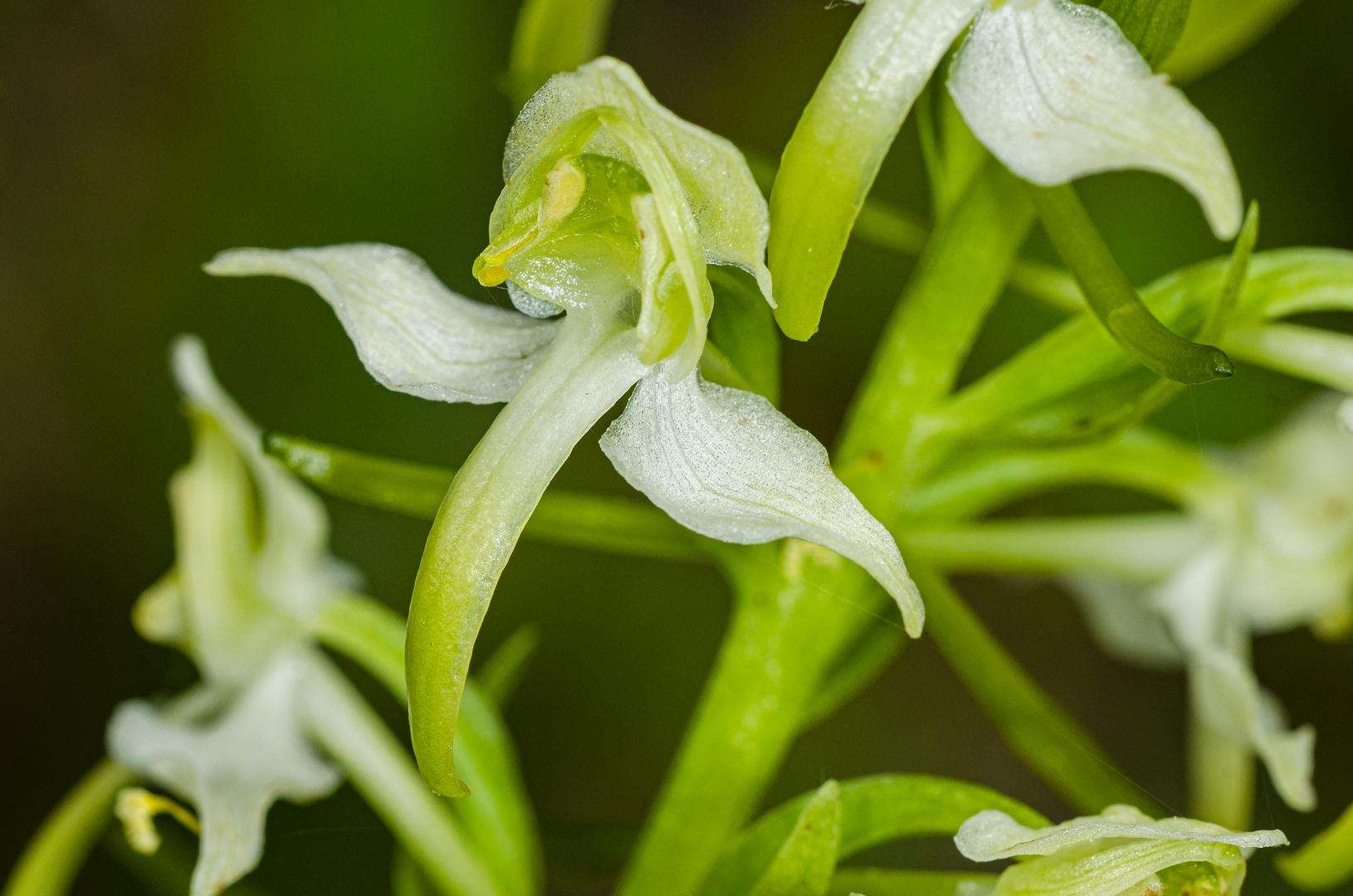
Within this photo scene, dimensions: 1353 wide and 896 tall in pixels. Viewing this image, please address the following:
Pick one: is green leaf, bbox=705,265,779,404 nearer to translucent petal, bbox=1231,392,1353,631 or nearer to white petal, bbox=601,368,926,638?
white petal, bbox=601,368,926,638

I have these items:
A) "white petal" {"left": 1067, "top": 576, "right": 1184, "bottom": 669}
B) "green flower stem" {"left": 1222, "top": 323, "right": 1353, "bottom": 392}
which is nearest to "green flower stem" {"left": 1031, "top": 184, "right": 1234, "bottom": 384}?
"green flower stem" {"left": 1222, "top": 323, "right": 1353, "bottom": 392}

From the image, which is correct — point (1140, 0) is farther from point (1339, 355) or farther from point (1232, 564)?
point (1232, 564)

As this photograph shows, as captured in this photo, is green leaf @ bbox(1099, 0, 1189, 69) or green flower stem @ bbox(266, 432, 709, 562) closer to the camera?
green leaf @ bbox(1099, 0, 1189, 69)

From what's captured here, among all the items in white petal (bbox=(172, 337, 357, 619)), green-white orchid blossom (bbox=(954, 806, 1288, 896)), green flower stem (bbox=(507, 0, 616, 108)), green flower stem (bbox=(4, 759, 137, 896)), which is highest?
green flower stem (bbox=(507, 0, 616, 108))

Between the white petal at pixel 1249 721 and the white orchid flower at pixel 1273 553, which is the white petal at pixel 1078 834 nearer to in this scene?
the white petal at pixel 1249 721

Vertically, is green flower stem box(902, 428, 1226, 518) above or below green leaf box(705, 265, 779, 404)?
below

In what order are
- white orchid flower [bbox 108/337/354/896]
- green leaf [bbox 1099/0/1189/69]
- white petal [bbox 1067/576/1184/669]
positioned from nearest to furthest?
green leaf [bbox 1099/0/1189/69] < white orchid flower [bbox 108/337/354/896] < white petal [bbox 1067/576/1184/669]

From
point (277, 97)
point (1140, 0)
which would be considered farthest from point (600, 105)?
point (277, 97)
